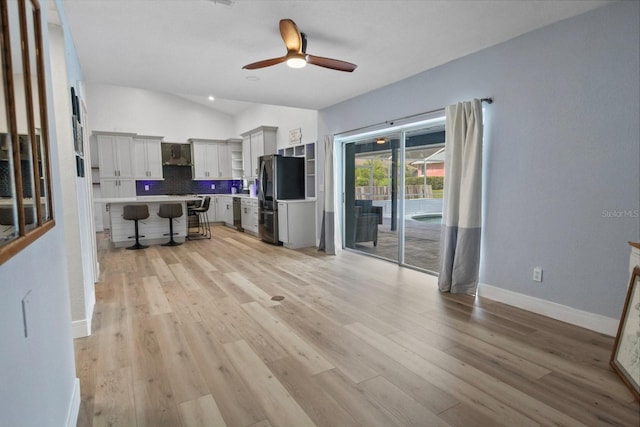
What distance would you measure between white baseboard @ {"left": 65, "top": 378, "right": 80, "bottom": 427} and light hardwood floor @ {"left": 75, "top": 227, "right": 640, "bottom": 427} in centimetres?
5

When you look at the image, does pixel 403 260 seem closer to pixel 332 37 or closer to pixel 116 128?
pixel 332 37

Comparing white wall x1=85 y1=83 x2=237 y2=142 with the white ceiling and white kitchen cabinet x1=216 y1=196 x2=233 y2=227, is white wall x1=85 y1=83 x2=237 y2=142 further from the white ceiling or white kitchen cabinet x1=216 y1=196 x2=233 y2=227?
the white ceiling

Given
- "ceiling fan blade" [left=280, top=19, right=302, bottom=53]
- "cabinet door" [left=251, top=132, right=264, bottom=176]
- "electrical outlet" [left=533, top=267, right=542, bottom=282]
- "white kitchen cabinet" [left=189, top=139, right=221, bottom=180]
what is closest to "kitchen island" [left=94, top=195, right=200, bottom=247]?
"cabinet door" [left=251, top=132, right=264, bottom=176]

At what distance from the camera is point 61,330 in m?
1.56

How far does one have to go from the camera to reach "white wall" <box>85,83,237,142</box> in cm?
816

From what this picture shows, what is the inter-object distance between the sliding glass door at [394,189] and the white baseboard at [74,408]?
12.5 feet

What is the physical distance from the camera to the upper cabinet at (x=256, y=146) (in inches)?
302

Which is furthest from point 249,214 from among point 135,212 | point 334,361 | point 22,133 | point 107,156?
point 22,133

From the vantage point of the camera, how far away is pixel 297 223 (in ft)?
20.3

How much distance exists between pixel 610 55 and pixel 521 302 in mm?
2191

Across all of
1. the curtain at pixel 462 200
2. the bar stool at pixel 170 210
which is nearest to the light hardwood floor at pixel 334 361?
the curtain at pixel 462 200

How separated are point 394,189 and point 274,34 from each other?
8.79 feet

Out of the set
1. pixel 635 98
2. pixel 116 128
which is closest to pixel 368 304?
pixel 635 98

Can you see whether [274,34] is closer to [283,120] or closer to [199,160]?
[283,120]
